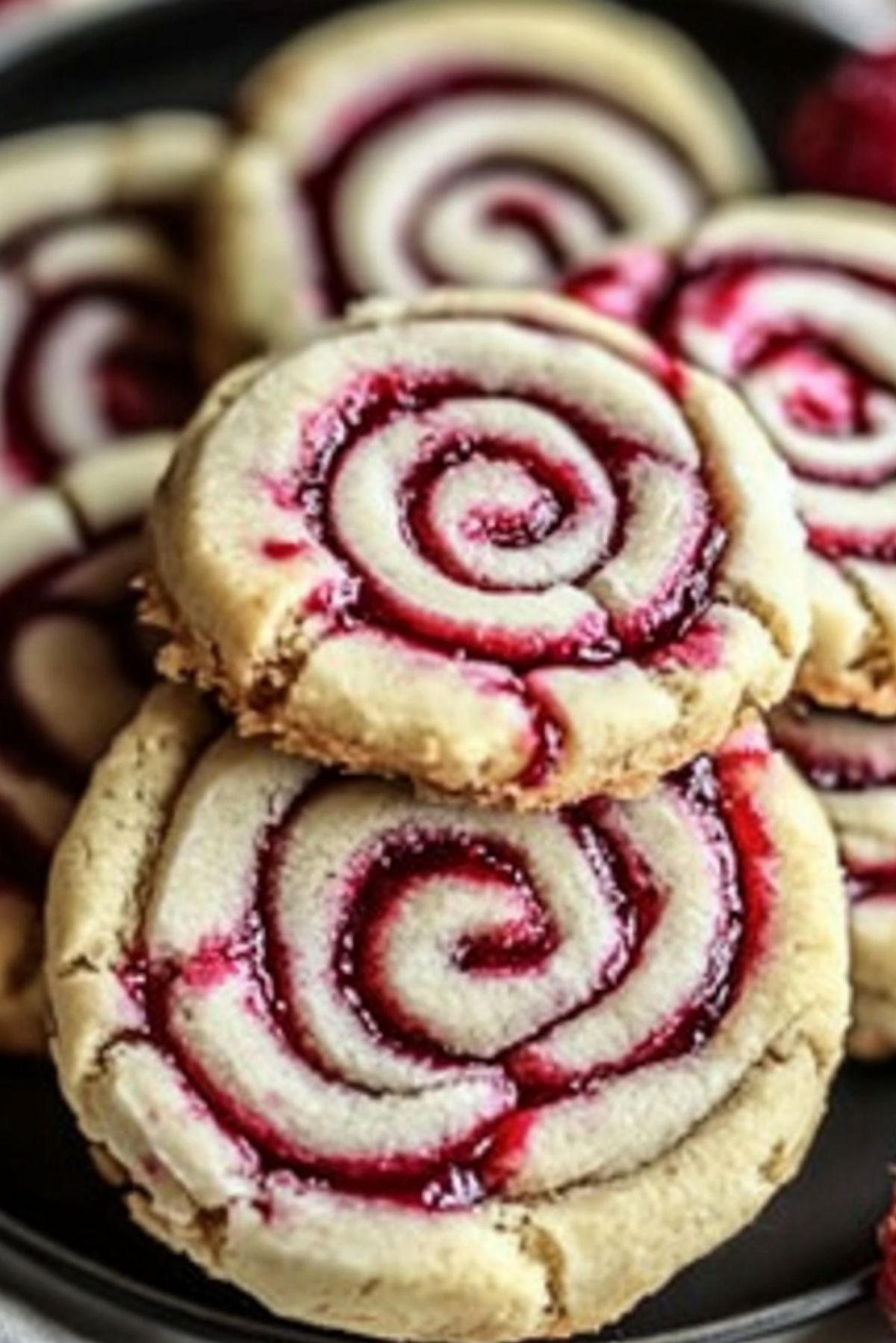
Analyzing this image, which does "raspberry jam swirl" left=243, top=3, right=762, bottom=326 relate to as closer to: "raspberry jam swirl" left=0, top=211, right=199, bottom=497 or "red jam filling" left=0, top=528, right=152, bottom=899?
"raspberry jam swirl" left=0, top=211, right=199, bottom=497

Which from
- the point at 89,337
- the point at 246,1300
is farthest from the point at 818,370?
the point at 246,1300

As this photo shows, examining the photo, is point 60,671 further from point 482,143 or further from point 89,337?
point 482,143

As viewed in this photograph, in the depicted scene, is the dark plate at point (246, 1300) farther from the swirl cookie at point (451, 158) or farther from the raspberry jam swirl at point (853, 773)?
the swirl cookie at point (451, 158)

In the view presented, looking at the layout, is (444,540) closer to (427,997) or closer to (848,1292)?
(427,997)

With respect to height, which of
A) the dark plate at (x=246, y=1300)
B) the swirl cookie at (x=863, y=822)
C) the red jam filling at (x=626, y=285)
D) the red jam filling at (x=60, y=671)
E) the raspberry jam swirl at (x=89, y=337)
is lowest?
the dark plate at (x=246, y=1300)

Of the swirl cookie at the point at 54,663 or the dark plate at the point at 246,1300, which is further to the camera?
the swirl cookie at the point at 54,663

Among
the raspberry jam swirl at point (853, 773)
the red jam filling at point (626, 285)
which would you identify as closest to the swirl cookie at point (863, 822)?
the raspberry jam swirl at point (853, 773)

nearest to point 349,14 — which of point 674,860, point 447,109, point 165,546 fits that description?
point 447,109
